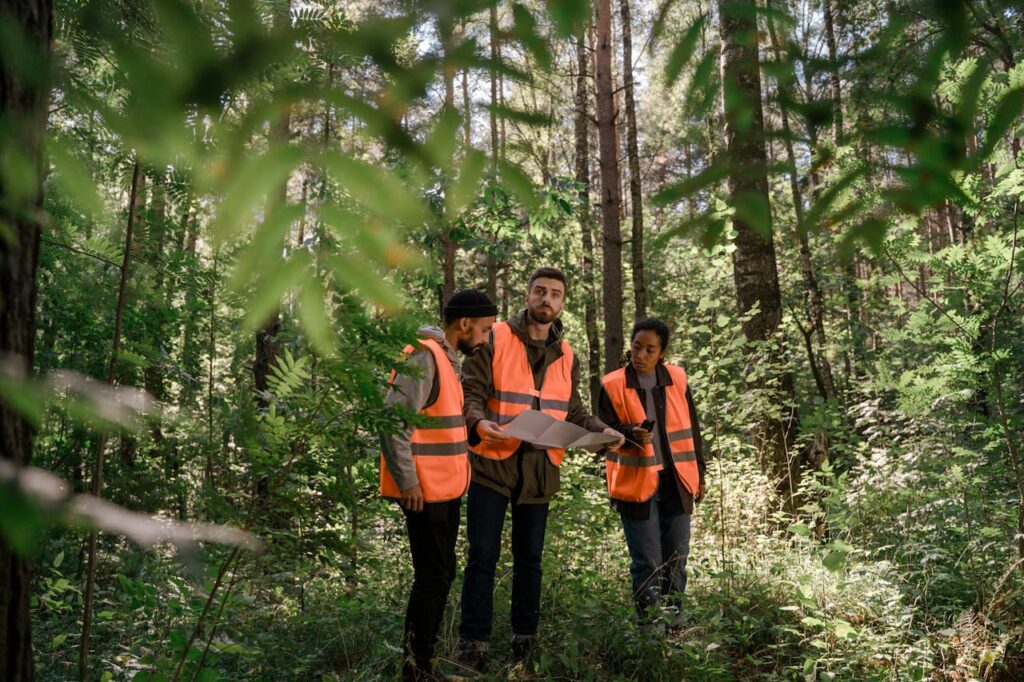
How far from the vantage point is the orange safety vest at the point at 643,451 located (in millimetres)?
4641

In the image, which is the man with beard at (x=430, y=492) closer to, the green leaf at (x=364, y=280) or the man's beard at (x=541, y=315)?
the man's beard at (x=541, y=315)

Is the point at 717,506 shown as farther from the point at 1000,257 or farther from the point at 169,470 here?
the point at 169,470

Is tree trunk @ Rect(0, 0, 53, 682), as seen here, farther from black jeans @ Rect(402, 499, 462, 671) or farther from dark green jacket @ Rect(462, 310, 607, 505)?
dark green jacket @ Rect(462, 310, 607, 505)

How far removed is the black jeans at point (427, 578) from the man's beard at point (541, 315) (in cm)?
127

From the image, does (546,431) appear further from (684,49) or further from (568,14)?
(568,14)

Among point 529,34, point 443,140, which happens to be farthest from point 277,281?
point 529,34

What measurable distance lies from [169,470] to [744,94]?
17.1 feet

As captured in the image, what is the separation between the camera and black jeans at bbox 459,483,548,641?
13.5 ft

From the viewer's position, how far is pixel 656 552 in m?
4.64

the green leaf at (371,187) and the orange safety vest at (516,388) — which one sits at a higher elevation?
the orange safety vest at (516,388)

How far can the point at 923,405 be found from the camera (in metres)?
6.76

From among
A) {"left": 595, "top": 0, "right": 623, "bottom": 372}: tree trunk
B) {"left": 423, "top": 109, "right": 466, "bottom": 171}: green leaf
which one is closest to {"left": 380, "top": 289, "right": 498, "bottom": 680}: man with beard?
{"left": 423, "top": 109, "right": 466, "bottom": 171}: green leaf

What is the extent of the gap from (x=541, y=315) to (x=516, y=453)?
837 mm

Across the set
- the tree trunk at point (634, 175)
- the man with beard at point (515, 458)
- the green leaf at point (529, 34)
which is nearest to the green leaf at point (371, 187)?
the green leaf at point (529, 34)
